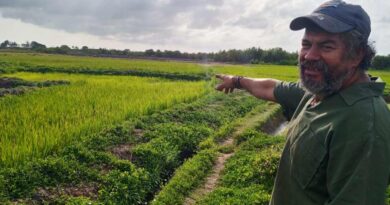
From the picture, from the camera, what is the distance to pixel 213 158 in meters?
8.01

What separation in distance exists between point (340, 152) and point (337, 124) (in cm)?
13

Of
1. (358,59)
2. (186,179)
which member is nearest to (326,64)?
(358,59)

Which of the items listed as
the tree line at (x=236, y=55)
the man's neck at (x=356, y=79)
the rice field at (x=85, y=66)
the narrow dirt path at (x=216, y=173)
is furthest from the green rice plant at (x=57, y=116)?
the tree line at (x=236, y=55)

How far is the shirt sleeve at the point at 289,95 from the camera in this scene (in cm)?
261

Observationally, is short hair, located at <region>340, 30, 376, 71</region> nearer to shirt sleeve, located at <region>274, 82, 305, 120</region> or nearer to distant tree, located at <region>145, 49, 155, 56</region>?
shirt sleeve, located at <region>274, 82, 305, 120</region>

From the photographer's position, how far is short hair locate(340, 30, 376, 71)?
1932 millimetres

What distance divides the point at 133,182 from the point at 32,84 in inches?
539

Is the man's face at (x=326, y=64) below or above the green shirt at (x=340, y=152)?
above

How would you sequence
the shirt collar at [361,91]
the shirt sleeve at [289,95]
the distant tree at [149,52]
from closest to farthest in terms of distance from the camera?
the shirt collar at [361,91]
the shirt sleeve at [289,95]
the distant tree at [149,52]

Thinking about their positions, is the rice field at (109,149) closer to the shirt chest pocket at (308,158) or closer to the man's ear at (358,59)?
the shirt chest pocket at (308,158)

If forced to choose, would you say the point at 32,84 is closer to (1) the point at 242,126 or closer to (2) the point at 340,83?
(1) the point at 242,126

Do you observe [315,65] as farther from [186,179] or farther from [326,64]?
[186,179]

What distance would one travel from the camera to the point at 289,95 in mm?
2668

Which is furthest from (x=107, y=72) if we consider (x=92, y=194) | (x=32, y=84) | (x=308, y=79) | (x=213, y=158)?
(x=308, y=79)
